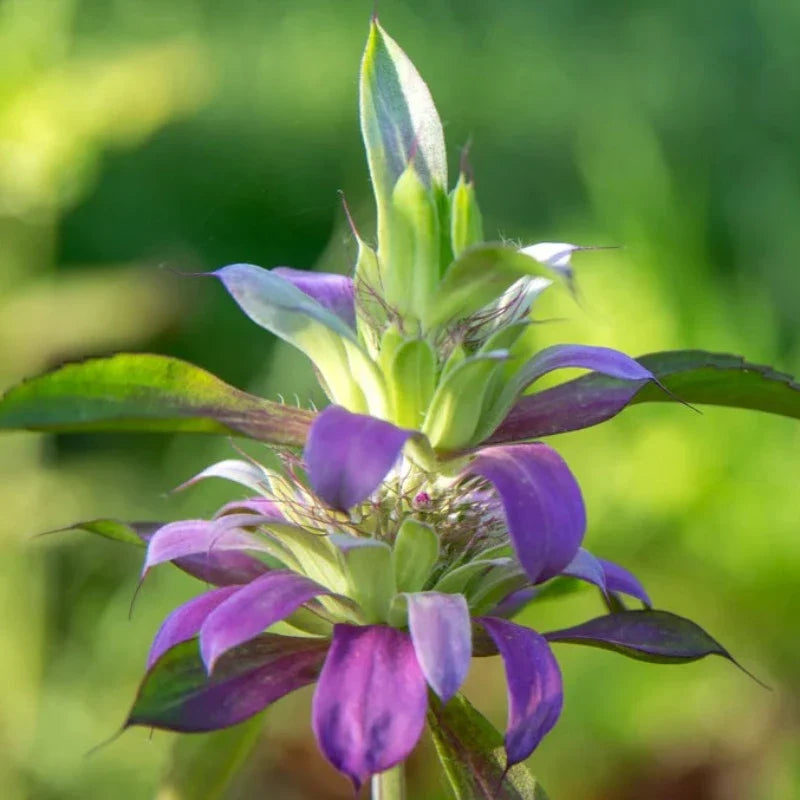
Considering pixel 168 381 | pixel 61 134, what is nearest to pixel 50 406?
pixel 168 381

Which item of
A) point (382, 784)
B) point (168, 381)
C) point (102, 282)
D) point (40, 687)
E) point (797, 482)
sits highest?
point (168, 381)

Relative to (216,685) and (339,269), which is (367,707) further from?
(339,269)

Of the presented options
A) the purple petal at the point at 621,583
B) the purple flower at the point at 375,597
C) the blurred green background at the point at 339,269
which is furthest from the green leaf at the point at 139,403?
the blurred green background at the point at 339,269

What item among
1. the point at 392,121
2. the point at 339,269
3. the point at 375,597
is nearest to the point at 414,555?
the point at 375,597

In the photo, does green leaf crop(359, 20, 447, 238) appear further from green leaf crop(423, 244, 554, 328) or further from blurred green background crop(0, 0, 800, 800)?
blurred green background crop(0, 0, 800, 800)

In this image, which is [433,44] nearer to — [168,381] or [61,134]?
[61,134]

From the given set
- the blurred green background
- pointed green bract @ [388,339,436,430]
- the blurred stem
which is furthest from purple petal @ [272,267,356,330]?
the blurred green background
